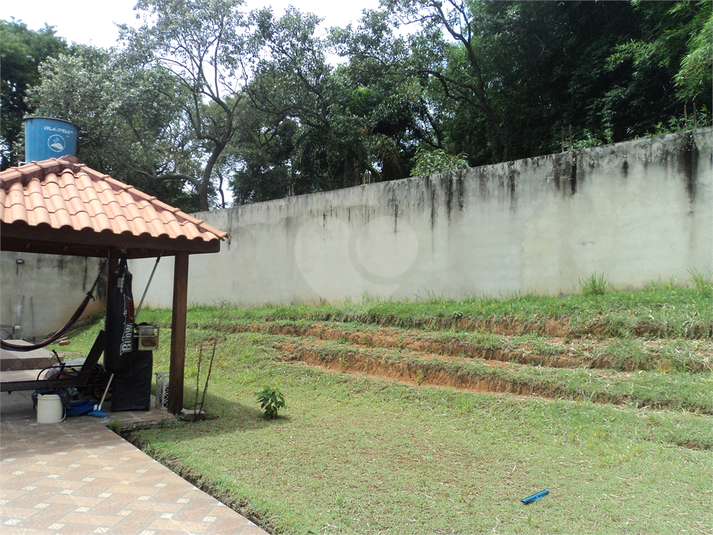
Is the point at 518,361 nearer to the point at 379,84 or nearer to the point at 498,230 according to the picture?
the point at 498,230

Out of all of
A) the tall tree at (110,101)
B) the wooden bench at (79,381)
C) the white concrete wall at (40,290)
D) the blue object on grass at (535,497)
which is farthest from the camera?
the tall tree at (110,101)

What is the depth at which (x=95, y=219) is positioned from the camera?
4.48 m

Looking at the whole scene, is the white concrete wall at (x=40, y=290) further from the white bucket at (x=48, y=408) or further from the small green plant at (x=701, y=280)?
the small green plant at (x=701, y=280)

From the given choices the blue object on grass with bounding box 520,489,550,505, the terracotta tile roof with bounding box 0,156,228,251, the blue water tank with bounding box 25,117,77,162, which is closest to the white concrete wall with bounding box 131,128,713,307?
the terracotta tile roof with bounding box 0,156,228,251

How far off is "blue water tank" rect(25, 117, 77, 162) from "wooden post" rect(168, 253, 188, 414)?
119 inches

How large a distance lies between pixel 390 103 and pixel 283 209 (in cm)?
709

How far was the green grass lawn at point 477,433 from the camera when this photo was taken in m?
2.95

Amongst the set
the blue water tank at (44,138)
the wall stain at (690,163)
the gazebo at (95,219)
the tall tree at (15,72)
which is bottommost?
the gazebo at (95,219)

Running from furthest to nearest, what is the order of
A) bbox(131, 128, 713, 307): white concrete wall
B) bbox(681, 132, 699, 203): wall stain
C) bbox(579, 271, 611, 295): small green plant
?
1. bbox(579, 271, 611, 295): small green plant
2. bbox(131, 128, 713, 307): white concrete wall
3. bbox(681, 132, 699, 203): wall stain

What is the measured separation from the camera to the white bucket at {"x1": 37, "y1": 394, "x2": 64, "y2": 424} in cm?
472

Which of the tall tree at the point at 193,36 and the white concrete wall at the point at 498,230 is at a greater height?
the tall tree at the point at 193,36

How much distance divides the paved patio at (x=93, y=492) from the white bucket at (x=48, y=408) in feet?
0.89

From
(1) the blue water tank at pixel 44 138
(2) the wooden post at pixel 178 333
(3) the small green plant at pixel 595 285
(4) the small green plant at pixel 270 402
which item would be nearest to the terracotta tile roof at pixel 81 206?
(2) the wooden post at pixel 178 333

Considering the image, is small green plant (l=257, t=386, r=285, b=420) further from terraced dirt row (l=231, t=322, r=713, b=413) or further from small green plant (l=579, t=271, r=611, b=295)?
small green plant (l=579, t=271, r=611, b=295)
